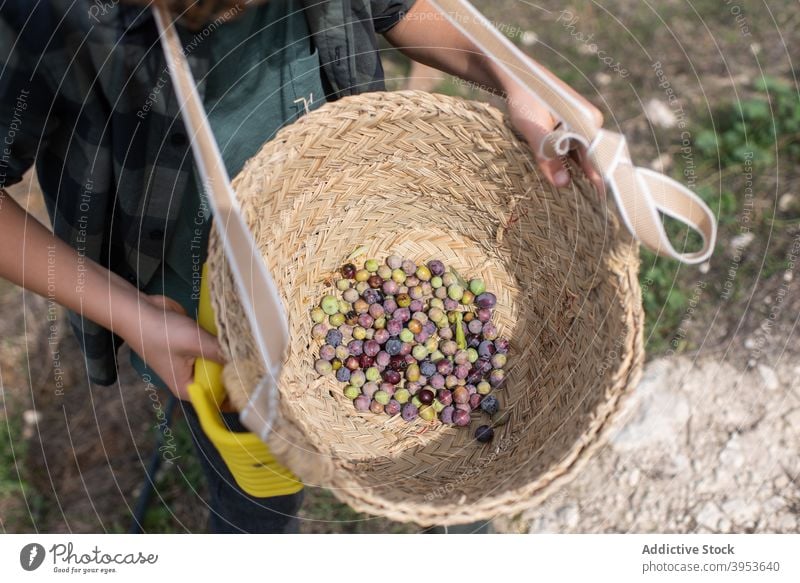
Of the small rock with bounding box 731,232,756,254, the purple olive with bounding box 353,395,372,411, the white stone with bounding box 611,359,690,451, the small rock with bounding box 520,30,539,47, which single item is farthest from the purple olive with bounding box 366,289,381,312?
the small rock with bounding box 520,30,539,47

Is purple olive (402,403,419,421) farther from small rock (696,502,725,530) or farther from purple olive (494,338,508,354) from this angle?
small rock (696,502,725,530)

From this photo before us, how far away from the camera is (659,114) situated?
1.40 metres

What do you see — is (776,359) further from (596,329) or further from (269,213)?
(269,213)

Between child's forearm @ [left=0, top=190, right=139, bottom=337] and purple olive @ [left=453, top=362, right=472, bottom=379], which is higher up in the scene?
child's forearm @ [left=0, top=190, right=139, bottom=337]

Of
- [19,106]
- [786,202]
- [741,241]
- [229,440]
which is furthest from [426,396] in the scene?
[786,202]

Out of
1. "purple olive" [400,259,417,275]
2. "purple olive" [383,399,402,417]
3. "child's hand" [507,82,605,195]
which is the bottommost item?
"purple olive" [383,399,402,417]

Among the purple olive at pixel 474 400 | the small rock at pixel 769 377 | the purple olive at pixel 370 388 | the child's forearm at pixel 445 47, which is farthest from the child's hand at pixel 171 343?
the small rock at pixel 769 377

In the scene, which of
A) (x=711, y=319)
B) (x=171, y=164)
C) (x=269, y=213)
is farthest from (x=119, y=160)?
(x=711, y=319)

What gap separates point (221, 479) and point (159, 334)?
295mm

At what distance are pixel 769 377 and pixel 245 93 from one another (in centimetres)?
92

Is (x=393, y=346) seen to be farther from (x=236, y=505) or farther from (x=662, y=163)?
(x=662, y=163)

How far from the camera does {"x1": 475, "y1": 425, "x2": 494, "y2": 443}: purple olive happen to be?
74 centimetres

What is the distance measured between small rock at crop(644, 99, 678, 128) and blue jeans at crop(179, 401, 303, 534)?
3.52 feet

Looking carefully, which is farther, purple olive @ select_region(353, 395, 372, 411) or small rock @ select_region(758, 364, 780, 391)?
small rock @ select_region(758, 364, 780, 391)
